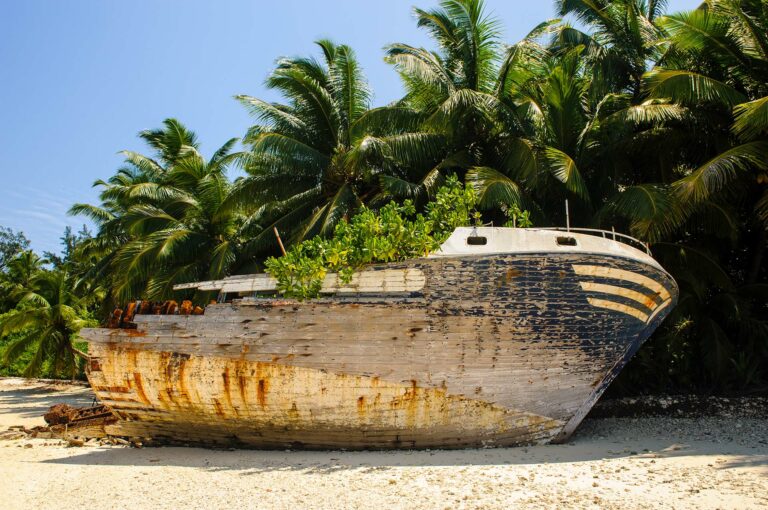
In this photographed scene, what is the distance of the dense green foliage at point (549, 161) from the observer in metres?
11.0

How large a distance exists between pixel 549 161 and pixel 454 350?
603cm

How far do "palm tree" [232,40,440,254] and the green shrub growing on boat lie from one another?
18.0 feet

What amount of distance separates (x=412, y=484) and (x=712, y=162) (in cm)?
764

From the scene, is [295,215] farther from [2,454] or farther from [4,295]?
[4,295]

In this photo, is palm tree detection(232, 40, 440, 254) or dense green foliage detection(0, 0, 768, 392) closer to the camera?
dense green foliage detection(0, 0, 768, 392)

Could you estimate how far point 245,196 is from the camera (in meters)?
15.4

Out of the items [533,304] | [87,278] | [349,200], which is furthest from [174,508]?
[87,278]

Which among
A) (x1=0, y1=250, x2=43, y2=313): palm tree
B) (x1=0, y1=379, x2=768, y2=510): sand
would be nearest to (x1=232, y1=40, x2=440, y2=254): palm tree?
(x1=0, y1=379, x2=768, y2=510): sand

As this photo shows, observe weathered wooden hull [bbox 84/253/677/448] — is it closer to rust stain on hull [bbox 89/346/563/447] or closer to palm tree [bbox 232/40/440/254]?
rust stain on hull [bbox 89/346/563/447]

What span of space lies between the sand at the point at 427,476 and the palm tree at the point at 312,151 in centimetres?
702

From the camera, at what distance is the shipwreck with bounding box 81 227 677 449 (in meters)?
7.76

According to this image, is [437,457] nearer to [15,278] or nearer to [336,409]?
[336,409]

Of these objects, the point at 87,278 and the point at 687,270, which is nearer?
the point at 687,270

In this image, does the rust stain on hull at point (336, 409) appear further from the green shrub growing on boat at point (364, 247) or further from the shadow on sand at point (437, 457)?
the green shrub growing on boat at point (364, 247)
